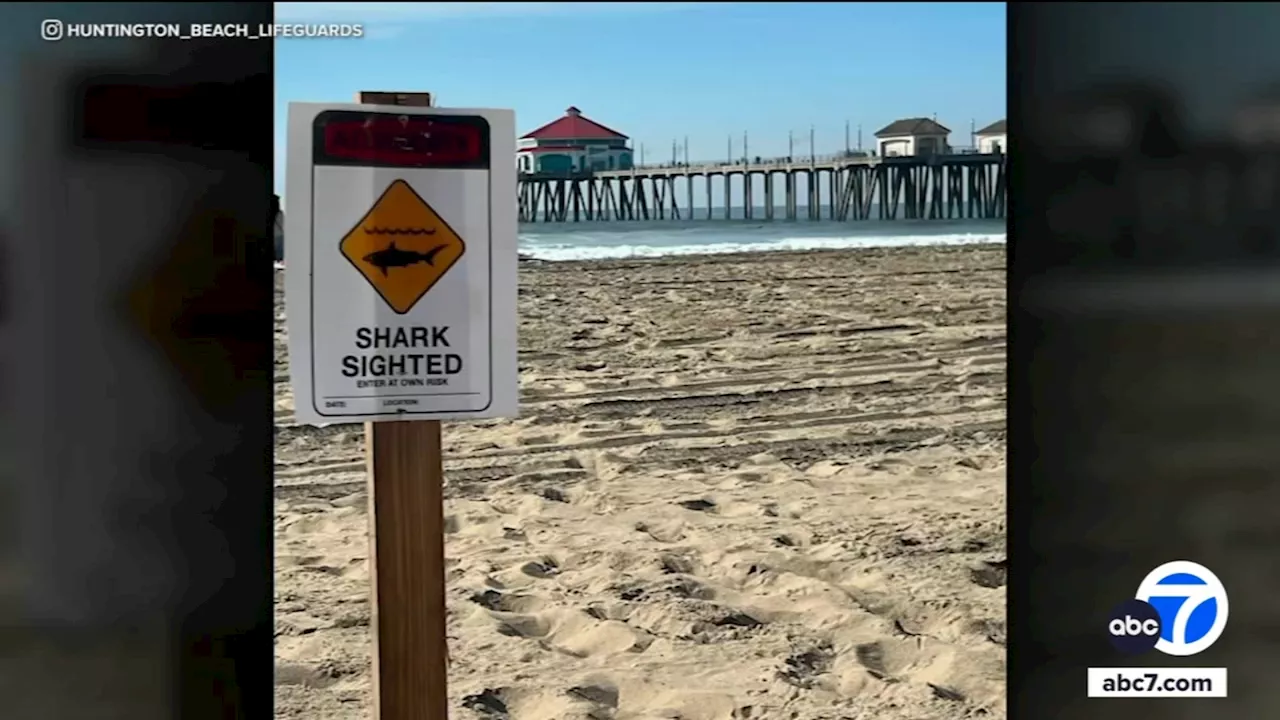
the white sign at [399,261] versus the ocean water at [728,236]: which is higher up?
the ocean water at [728,236]

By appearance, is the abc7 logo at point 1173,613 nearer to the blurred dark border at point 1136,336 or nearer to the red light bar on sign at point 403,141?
the blurred dark border at point 1136,336

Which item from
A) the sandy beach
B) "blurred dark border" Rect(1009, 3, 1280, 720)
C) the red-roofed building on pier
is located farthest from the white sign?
the red-roofed building on pier

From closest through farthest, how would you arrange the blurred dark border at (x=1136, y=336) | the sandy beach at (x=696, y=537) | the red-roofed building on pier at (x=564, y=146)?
the blurred dark border at (x=1136, y=336)
the sandy beach at (x=696, y=537)
the red-roofed building on pier at (x=564, y=146)

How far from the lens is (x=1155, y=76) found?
1.60 meters

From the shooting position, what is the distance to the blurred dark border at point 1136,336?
159 cm

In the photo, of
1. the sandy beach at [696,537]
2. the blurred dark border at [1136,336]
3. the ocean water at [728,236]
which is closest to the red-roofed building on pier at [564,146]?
the ocean water at [728,236]

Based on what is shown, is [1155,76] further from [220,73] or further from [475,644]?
[475,644]

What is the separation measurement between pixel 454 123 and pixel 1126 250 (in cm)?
89

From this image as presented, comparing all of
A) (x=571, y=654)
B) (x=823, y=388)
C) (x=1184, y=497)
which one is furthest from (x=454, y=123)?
(x=823, y=388)

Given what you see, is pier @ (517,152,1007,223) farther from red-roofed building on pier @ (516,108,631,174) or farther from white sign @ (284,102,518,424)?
white sign @ (284,102,518,424)

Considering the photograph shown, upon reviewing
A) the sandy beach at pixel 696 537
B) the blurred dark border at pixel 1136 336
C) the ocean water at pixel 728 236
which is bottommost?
the sandy beach at pixel 696 537

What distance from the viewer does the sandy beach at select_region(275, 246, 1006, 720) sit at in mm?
2434

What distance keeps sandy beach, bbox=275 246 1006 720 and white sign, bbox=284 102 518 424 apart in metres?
1.05

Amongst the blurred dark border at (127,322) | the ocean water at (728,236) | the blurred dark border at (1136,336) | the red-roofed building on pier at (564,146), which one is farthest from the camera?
the ocean water at (728,236)
